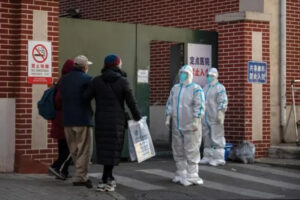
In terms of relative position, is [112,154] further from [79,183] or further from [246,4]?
[246,4]

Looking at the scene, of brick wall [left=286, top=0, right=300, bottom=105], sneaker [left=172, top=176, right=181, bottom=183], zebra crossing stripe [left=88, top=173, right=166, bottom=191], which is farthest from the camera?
brick wall [left=286, top=0, right=300, bottom=105]

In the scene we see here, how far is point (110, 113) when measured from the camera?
27.7 feet

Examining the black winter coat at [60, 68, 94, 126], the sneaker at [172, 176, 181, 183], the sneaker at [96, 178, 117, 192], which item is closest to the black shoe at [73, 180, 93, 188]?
the sneaker at [96, 178, 117, 192]

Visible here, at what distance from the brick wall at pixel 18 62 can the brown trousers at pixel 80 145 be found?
136cm

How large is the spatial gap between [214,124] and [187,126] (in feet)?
8.36

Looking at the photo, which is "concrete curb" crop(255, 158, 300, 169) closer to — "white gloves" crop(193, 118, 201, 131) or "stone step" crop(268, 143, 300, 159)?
"stone step" crop(268, 143, 300, 159)

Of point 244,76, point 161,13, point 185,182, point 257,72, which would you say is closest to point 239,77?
point 244,76

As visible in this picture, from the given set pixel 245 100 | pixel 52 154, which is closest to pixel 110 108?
pixel 52 154

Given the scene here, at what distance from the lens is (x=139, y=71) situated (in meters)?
12.0

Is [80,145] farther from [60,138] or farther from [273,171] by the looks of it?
[273,171]

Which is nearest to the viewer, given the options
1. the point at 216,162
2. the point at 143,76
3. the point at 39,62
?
the point at 39,62

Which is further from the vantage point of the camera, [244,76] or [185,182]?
[244,76]

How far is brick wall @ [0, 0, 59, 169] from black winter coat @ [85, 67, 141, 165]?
71.3 inches

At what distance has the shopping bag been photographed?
8789 mm
